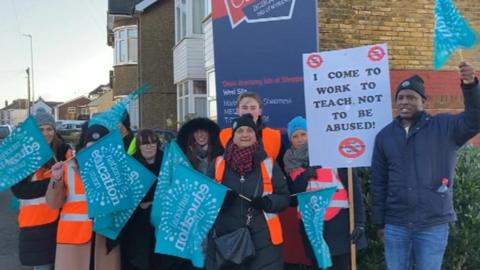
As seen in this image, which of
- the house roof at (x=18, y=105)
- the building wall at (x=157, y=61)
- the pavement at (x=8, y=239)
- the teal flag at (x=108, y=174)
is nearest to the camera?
the teal flag at (x=108, y=174)

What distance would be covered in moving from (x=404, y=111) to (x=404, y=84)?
18cm

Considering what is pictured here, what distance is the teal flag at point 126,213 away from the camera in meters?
4.29

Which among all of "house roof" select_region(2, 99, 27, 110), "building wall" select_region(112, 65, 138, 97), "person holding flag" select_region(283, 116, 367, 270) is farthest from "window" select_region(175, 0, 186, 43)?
"house roof" select_region(2, 99, 27, 110)

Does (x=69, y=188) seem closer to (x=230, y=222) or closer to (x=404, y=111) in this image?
(x=230, y=222)

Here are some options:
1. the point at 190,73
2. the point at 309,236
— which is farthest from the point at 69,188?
the point at 190,73

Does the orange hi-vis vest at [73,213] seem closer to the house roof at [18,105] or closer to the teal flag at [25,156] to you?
the teal flag at [25,156]

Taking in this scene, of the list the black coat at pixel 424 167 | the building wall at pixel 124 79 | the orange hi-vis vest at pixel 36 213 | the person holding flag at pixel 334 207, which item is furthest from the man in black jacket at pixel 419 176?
the building wall at pixel 124 79

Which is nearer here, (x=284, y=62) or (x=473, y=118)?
(x=473, y=118)

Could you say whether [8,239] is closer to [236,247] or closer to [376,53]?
[236,247]

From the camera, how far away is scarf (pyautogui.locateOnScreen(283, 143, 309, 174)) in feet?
14.4

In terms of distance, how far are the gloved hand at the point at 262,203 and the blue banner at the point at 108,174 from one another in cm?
111

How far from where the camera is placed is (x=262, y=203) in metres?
3.85

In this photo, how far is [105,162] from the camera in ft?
14.2

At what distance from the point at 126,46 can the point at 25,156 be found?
24.0 meters
